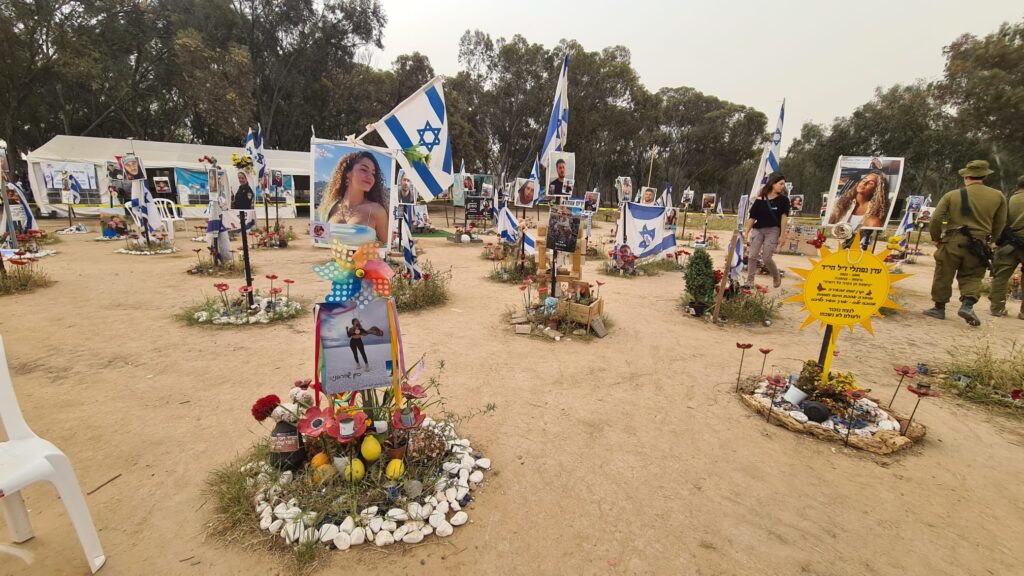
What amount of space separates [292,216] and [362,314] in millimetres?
22463

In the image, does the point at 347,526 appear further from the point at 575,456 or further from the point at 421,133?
the point at 421,133

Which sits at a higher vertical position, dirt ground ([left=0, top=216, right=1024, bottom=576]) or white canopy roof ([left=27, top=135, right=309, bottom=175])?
white canopy roof ([left=27, top=135, right=309, bottom=175])

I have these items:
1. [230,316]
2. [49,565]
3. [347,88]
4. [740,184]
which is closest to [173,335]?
[230,316]

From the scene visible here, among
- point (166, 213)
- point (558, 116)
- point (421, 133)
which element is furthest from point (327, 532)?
point (166, 213)

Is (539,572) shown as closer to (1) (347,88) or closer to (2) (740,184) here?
(1) (347,88)

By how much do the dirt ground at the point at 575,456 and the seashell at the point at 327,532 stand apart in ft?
0.44

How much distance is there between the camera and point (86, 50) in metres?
17.8

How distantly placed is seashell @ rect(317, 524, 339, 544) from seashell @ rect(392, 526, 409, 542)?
318 millimetres

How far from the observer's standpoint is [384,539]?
7.68ft

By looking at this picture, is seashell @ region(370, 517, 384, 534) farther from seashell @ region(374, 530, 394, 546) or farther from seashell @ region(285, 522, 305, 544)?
seashell @ region(285, 522, 305, 544)

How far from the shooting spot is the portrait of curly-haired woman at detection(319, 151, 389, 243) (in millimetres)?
6672

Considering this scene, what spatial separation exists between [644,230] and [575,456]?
26.0ft

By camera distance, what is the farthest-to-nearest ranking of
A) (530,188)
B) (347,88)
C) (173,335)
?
(347,88) < (530,188) < (173,335)

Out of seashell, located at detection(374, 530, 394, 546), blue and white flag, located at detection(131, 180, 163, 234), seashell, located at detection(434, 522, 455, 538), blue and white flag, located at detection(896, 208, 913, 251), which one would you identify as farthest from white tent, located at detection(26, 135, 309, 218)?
blue and white flag, located at detection(896, 208, 913, 251)
